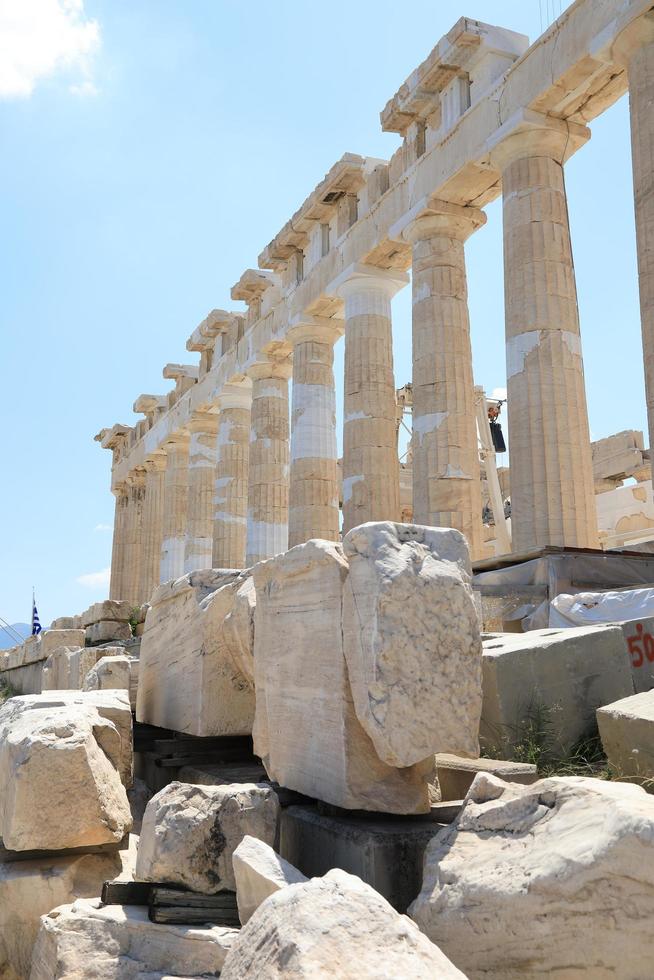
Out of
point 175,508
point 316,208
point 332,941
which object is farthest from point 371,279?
point 332,941

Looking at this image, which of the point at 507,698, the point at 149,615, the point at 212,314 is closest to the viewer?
the point at 507,698

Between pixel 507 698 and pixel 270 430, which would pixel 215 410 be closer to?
pixel 270 430

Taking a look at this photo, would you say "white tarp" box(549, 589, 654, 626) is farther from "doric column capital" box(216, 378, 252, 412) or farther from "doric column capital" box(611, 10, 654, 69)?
"doric column capital" box(216, 378, 252, 412)

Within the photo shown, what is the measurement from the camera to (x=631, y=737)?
3.98 m

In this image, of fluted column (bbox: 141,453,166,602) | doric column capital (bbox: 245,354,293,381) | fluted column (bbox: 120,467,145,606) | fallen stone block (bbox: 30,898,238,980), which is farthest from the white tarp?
fluted column (bbox: 120,467,145,606)

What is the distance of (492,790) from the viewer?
322cm

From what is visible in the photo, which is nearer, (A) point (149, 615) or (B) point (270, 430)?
(A) point (149, 615)

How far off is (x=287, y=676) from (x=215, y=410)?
21.3m

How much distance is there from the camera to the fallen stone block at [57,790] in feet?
13.2

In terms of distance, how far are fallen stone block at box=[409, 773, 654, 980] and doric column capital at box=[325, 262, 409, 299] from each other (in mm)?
14447

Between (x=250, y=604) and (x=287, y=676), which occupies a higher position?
A: (x=250, y=604)

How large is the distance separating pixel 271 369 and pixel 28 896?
17969 millimetres

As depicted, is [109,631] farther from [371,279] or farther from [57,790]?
[57,790]

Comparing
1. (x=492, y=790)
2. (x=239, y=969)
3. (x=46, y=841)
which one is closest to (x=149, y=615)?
(x=46, y=841)
